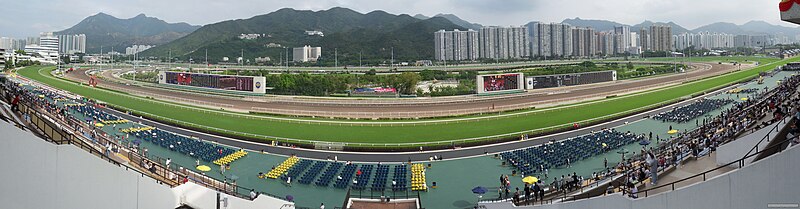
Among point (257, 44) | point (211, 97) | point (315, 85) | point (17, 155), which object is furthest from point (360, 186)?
point (257, 44)

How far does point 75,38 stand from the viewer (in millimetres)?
30344

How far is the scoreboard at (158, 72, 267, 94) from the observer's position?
76.2 feet

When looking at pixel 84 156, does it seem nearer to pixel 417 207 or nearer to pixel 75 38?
pixel 417 207

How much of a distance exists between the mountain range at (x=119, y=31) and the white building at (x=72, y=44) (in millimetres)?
444

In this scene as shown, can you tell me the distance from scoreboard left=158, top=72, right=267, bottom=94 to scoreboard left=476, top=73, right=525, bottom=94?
12.1 m

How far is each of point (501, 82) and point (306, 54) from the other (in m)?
34.8

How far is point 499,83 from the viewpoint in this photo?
2752 cm

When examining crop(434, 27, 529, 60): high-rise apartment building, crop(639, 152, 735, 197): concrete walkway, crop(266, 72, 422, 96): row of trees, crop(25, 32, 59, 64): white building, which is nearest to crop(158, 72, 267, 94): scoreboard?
crop(266, 72, 422, 96): row of trees

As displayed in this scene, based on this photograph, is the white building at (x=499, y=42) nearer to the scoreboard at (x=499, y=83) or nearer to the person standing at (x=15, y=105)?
the scoreboard at (x=499, y=83)

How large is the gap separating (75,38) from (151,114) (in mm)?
18008

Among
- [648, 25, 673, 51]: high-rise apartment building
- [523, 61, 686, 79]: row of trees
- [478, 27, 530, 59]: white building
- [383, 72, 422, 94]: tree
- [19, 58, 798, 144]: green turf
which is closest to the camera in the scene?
[19, 58, 798, 144]: green turf

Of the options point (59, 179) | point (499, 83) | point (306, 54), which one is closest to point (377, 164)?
point (59, 179)

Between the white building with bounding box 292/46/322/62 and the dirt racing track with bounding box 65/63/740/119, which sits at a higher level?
the white building with bounding box 292/46/322/62

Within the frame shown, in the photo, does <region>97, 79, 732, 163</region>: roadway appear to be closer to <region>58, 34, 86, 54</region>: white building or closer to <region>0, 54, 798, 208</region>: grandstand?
<region>0, 54, 798, 208</region>: grandstand
